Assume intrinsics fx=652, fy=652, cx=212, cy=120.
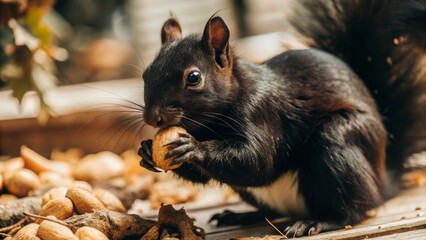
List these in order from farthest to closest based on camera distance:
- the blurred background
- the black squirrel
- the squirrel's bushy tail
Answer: the blurred background < the squirrel's bushy tail < the black squirrel

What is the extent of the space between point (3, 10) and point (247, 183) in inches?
56.7

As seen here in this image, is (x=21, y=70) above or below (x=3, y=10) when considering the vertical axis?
below

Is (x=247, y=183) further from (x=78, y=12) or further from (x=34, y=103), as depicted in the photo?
(x=78, y=12)

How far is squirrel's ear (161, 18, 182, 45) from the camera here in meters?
2.13

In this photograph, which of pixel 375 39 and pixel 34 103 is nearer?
pixel 375 39

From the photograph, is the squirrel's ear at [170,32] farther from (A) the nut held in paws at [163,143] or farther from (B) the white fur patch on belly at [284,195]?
(B) the white fur patch on belly at [284,195]

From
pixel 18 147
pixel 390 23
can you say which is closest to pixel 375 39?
pixel 390 23

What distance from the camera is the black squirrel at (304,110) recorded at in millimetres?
1858

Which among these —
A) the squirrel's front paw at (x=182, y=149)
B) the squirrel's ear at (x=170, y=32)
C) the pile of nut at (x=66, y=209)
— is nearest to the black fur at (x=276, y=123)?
the squirrel's front paw at (x=182, y=149)

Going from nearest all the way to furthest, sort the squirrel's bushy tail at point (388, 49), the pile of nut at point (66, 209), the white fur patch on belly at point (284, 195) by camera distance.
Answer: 1. the pile of nut at point (66, 209)
2. the white fur patch on belly at point (284, 195)
3. the squirrel's bushy tail at point (388, 49)

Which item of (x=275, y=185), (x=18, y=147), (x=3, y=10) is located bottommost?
(x=18, y=147)

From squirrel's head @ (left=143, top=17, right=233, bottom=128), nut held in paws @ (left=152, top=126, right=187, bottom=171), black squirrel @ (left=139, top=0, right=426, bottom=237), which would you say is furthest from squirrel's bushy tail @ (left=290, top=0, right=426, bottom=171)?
nut held in paws @ (left=152, top=126, right=187, bottom=171)

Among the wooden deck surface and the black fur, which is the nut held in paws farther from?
the wooden deck surface

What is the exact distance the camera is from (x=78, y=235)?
69.0 inches
